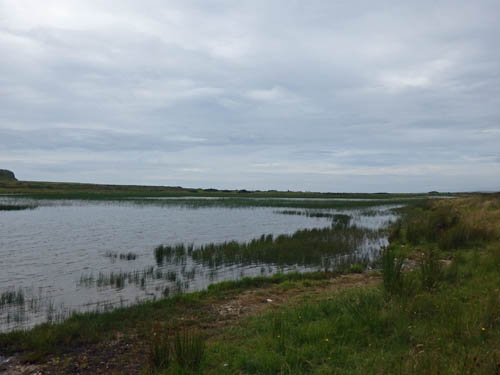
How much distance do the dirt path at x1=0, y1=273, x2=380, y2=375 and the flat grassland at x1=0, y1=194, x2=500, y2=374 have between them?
0.03 meters

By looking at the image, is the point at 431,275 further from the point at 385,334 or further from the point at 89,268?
the point at 89,268

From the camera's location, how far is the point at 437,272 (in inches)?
336

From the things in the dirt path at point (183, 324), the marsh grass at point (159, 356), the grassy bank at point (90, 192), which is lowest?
the dirt path at point (183, 324)

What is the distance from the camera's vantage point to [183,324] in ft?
26.5

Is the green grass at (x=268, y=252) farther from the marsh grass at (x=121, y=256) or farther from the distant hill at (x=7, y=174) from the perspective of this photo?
the distant hill at (x=7, y=174)

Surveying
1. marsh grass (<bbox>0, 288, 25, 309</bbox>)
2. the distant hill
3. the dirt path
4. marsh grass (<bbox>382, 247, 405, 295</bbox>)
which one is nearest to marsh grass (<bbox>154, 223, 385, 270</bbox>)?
the dirt path

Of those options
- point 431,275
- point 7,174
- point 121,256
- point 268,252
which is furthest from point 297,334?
point 7,174

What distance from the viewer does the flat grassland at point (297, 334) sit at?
506 centimetres

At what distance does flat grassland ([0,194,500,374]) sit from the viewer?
5.06m

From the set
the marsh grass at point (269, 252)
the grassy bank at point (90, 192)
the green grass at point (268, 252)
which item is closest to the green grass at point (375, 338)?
the marsh grass at point (269, 252)

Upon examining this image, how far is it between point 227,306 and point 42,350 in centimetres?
443

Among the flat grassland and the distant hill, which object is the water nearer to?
the flat grassland

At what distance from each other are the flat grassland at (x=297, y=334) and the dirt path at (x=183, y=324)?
0.09 feet

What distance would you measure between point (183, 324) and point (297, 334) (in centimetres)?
316
